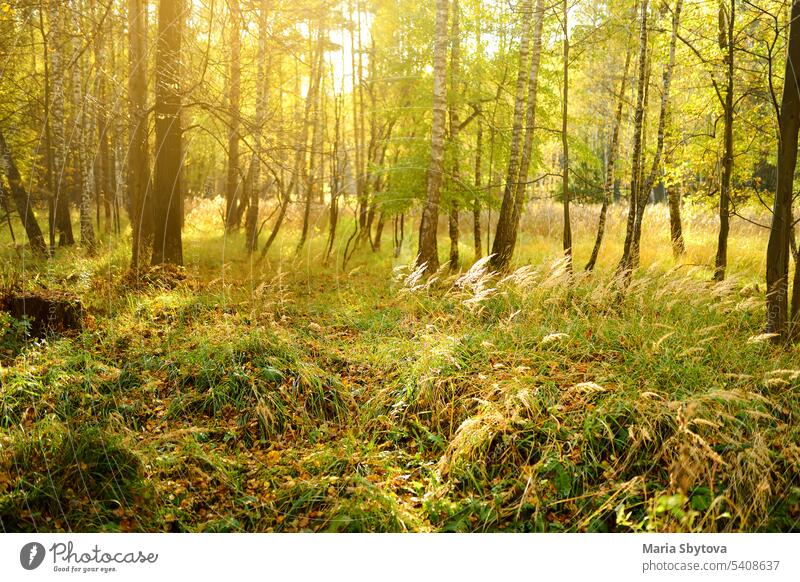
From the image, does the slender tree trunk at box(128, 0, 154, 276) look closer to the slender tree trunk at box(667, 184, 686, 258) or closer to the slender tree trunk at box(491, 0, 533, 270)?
the slender tree trunk at box(491, 0, 533, 270)

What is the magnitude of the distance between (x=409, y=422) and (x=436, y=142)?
5.32m

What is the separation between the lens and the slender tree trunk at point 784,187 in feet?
15.4

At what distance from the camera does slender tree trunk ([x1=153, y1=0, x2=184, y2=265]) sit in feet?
25.5

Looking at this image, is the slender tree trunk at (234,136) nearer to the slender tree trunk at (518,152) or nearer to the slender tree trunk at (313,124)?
the slender tree trunk at (313,124)

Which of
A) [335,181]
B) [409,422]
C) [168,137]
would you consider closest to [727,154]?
[335,181]

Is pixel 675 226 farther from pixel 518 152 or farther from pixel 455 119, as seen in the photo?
pixel 455 119

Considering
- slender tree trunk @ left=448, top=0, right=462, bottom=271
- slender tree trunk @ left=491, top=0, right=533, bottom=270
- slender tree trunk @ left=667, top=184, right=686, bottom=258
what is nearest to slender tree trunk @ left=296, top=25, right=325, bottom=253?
slender tree trunk @ left=448, top=0, right=462, bottom=271

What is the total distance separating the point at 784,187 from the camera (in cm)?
487

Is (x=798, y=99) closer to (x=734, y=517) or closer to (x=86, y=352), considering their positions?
(x=734, y=517)

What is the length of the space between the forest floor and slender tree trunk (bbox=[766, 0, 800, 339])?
28 cm

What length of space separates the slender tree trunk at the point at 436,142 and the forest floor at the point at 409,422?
8.50 feet

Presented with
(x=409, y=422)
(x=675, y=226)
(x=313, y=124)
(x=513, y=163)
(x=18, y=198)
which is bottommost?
(x=409, y=422)

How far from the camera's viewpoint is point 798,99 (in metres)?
4.75
